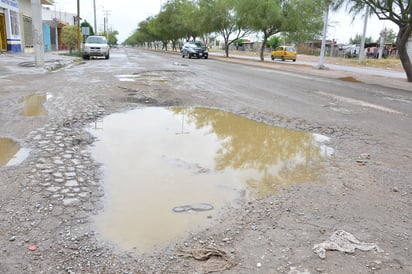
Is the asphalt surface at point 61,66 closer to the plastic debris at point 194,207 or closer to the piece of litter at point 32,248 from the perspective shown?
the plastic debris at point 194,207

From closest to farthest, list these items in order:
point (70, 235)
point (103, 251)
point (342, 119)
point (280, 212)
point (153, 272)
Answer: point (153, 272) < point (103, 251) < point (70, 235) < point (280, 212) < point (342, 119)

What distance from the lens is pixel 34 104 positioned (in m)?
8.26

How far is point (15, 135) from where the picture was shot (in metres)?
→ 5.69

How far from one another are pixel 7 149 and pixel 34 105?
11.2ft

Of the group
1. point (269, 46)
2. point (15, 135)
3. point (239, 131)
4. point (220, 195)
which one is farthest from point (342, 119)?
point (269, 46)

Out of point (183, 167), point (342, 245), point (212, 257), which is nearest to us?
point (212, 257)

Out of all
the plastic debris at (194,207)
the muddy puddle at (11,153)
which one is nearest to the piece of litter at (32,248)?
the plastic debris at (194,207)

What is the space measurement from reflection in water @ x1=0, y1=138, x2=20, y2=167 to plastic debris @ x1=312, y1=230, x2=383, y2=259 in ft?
12.5

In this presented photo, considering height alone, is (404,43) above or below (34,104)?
above

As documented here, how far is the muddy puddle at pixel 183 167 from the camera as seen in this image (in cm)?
331

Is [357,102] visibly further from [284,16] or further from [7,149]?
[284,16]

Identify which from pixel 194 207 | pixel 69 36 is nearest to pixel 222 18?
pixel 69 36

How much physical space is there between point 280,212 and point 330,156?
2259mm

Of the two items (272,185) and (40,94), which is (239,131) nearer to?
(272,185)
